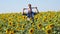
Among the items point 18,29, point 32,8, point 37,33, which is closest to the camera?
point 37,33

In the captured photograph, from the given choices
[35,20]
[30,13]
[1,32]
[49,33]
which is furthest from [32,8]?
[49,33]

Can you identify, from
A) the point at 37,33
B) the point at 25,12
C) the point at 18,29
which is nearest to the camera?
the point at 37,33

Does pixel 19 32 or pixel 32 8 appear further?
pixel 32 8

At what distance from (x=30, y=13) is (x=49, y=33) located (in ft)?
13.8

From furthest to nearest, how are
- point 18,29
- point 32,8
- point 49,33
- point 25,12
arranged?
point 25,12, point 32,8, point 18,29, point 49,33

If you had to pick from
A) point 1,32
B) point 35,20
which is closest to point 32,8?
point 35,20

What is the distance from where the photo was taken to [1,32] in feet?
31.4

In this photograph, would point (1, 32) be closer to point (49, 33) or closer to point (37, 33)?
point (37, 33)

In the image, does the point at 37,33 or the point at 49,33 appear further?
the point at 37,33

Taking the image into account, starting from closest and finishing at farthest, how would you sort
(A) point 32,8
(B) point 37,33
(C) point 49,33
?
(C) point 49,33 → (B) point 37,33 → (A) point 32,8

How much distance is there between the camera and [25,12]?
12.0m

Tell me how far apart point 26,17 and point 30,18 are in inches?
8.5

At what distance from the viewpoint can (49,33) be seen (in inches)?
290

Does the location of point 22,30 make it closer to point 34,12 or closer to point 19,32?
point 19,32
